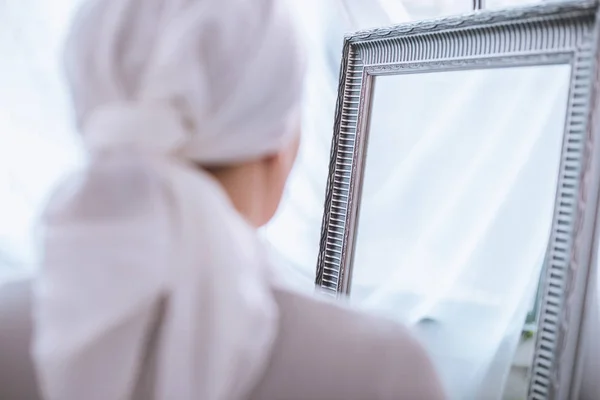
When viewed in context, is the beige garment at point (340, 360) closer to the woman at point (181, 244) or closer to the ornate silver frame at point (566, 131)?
the woman at point (181, 244)

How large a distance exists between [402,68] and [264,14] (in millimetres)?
363

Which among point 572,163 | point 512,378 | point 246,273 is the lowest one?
point 512,378

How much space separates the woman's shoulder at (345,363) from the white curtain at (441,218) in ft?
0.80

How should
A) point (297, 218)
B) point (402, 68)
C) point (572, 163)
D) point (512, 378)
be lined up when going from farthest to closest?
point (297, 218) < point (402, 68) < point (512, 378) < point (572, 163)

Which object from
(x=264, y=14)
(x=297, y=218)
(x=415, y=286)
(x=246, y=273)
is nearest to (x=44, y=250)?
(x=246, y=273)

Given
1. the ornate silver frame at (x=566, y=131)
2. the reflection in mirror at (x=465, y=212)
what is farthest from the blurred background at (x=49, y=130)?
the ornate silver frame at (x=566, y=131)

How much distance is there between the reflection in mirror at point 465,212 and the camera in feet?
2.75

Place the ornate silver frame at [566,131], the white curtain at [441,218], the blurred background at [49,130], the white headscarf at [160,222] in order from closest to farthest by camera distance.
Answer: the white headscarf at [160,222] < the ornate silver frame at [566,131] < the white curtain at [441,218] < the blurred background at [49,130]

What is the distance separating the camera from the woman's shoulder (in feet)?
2.19

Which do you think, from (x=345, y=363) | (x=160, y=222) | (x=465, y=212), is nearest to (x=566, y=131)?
(x=465, y=212)

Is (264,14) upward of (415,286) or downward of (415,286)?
upward

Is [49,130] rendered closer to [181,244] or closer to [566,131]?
[181,244]

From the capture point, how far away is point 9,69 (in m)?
1.50

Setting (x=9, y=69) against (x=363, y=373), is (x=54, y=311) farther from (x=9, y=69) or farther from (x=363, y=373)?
(x=9, y=69)
